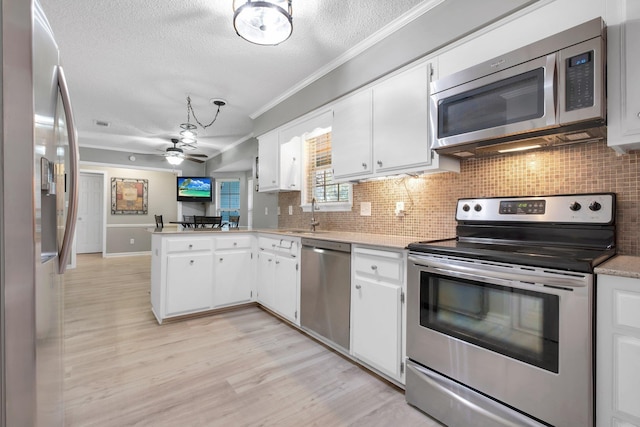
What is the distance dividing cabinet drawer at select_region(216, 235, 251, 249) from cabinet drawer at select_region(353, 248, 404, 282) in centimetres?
166

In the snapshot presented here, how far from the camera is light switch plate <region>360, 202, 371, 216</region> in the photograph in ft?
9.30

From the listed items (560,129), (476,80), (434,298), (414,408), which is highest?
(476,80)

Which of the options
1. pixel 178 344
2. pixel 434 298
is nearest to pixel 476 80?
pixel 434 298

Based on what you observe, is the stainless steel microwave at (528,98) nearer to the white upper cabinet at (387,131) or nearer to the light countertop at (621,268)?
the white upper cabinet at (387,131)

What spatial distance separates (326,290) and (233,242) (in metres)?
1.39

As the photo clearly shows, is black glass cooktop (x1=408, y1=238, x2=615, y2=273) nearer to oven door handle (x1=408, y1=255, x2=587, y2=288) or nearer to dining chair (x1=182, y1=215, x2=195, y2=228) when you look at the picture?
oven door handle (x1=408, y1=255, x2=587, y2=288)

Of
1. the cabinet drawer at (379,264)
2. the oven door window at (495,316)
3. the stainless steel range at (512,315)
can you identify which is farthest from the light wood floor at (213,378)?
the cabinet drawer at (379,264)

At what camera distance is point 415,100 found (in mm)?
2082

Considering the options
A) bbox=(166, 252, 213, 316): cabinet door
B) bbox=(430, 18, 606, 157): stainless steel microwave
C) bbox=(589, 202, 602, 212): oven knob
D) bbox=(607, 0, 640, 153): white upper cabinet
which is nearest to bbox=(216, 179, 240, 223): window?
bbox=(166, 252, 213, 316): cabinet door

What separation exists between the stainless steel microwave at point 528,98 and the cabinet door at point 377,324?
1.01 m

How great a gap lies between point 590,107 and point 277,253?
2.55 m

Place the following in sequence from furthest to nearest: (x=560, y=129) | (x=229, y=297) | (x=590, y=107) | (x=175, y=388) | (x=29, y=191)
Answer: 1. (x=229, y=297)
2. (x=175, y=388)
3. (x=560, y=129)
4. (x=590, y=107)
5. (x=29, y=191)

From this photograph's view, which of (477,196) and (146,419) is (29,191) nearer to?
(146,419)

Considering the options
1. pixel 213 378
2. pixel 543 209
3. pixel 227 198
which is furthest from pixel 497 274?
pixel 227 198
